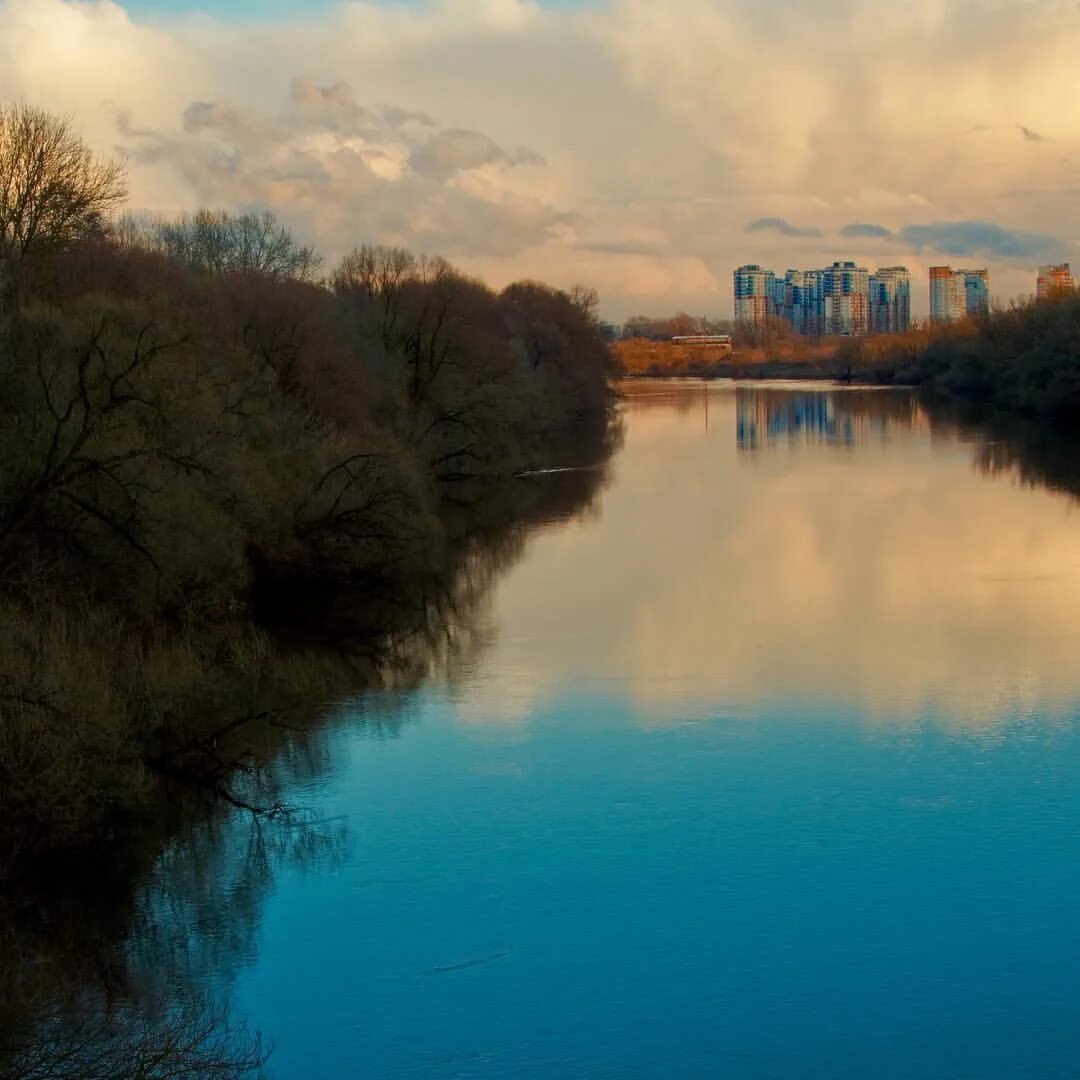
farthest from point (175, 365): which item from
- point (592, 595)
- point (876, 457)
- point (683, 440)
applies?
point (683, 440)

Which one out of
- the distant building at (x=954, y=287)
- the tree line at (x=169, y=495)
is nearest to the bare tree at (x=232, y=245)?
the tree line at (x=169, y=495)

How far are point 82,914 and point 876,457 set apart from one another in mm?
33456

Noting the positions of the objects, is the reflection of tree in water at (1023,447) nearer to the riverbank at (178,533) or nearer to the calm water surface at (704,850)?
the riverbank at (178,533)

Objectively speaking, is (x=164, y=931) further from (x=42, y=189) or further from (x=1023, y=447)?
(x=1023, y=447)

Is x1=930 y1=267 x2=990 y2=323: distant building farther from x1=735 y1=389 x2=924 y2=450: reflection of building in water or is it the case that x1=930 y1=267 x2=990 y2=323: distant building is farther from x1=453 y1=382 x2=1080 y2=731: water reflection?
x1=453 y1=382 x2=1080 y2=731: water reflection

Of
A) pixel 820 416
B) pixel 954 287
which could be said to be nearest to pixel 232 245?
pixel 820 416

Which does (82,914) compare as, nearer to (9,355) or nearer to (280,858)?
(280,858)

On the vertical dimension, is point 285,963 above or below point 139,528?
below

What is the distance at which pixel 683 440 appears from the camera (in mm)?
51031

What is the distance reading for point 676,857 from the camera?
1093 centimetres

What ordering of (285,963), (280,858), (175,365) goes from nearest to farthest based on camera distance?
1. (285,963)
2. (280,858)
3. (175,365)

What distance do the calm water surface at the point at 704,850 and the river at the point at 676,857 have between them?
0.03 meters

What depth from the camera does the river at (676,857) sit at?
Answer: 28.0 feet

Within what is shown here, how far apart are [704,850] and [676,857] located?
254 millimetres
